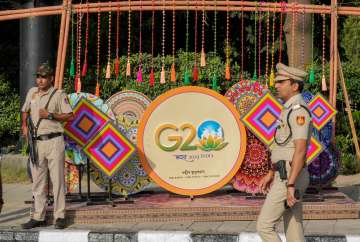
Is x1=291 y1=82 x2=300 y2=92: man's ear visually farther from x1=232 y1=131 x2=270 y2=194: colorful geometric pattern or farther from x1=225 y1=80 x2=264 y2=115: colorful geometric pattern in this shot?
x1=225 y1=80 x2=264 y2=115: colorful geometric pattern

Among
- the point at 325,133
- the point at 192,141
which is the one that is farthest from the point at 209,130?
the point at 325,133

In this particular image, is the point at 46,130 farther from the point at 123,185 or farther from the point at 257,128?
the point at 257,128

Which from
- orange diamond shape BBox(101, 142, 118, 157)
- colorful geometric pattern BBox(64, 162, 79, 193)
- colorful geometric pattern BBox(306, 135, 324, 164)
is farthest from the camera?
colorful geometric pattern BBox(64, 162, 79, 193)

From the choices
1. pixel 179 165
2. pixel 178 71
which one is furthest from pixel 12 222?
pixel 178 71

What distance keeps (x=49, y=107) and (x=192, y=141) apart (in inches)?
73.5

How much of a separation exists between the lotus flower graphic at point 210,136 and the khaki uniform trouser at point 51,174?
5.79 ft

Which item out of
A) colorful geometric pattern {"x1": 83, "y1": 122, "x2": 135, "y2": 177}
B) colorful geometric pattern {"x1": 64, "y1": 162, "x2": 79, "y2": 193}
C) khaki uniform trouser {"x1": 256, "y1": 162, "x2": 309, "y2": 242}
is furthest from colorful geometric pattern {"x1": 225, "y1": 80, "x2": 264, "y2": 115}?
khaki uniform trouser {"x1": 256, "y1": 162, "x2": 309, "y2": 242}

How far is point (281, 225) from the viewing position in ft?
29.6

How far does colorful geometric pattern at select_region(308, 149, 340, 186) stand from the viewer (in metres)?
10.3

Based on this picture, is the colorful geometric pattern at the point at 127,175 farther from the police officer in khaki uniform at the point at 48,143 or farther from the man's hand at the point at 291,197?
the man's hand at the point at 291,197

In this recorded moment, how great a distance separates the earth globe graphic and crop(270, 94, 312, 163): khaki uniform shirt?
10.4 ft

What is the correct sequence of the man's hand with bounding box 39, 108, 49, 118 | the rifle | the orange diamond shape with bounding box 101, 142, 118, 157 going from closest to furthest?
the man's hand with bounding box 39, 108, 49, 118
the rifle
the orange diamond shape with bounding box 101, 142, 118, 157

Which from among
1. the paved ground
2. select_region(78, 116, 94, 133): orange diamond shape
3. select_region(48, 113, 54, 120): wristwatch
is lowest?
the paved ground

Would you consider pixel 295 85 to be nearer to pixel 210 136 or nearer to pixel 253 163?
pixel 210 136
